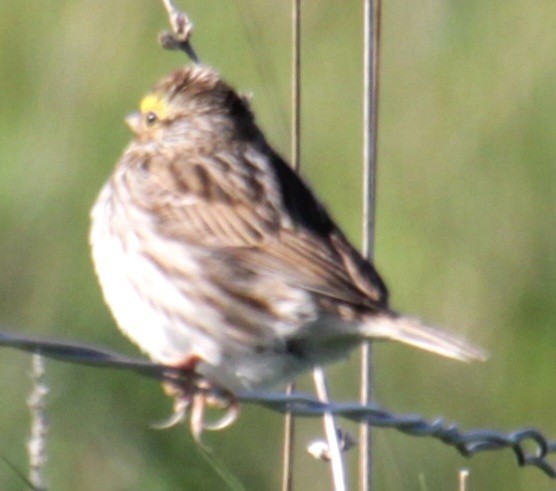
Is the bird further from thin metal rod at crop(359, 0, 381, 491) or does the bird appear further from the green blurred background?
the green blurred background

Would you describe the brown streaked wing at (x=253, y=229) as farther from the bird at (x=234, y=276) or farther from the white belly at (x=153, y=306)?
the white belly at (x=153, y=306)

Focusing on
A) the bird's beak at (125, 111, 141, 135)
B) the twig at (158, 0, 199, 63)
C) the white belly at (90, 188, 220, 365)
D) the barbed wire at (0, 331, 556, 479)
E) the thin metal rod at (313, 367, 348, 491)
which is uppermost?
the twig at (158, 0, 199, 63)

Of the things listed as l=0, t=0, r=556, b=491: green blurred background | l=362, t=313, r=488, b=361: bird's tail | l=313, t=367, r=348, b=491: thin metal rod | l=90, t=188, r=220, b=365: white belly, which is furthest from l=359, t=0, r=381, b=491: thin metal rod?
l=0, t=0, r=556, b=491: green blurred background

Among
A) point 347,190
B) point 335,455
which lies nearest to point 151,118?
point 335,455

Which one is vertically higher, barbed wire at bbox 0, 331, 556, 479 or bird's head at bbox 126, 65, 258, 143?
bird's head at bbox 126, 65, 258, 143

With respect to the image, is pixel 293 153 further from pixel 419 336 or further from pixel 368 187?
pixel 419 336

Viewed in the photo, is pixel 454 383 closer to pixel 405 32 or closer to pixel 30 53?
pixel 405 32

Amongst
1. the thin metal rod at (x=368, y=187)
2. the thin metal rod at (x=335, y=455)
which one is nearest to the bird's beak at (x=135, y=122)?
the thin metal rod at (x=368, y=187)
